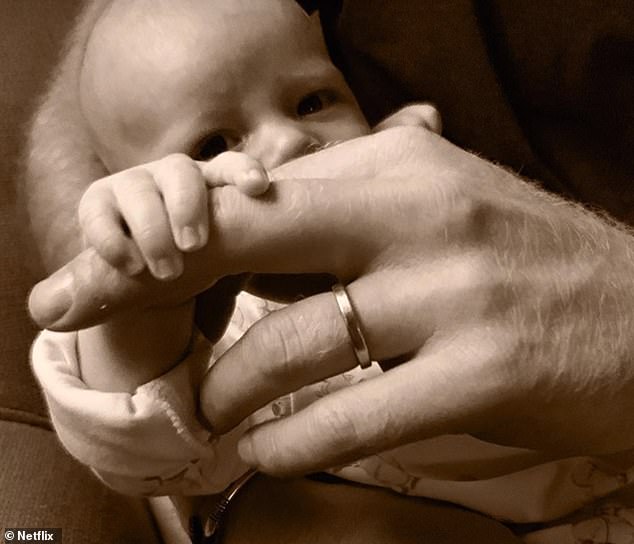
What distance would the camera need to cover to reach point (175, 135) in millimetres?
702

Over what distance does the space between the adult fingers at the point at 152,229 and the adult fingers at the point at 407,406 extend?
0.38 ft

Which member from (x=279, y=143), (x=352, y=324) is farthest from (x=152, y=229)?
(x=279, y=143)

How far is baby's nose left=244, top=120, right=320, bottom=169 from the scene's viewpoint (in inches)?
26.8

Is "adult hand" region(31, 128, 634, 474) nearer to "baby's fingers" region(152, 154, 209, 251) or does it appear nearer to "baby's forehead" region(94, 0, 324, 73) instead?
"baby's fingers" region(152, 154, 209, 251)

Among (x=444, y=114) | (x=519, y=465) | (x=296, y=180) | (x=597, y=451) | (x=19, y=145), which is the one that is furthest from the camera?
(x=19, y=145)

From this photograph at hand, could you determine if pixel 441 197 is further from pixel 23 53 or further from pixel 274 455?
pixel 23 53

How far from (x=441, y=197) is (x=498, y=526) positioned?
39 cm

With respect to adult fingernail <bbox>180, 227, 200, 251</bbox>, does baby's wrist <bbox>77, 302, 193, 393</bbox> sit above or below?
below

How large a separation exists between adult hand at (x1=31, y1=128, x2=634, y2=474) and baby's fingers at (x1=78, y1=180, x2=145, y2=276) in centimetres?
1

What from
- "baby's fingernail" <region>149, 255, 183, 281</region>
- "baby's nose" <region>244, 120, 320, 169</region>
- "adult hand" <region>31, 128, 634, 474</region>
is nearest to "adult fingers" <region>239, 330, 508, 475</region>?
"adult hand" <region>31, 128, 634, 474</region>

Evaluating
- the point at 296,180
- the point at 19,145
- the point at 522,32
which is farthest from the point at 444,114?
the point at 19,145

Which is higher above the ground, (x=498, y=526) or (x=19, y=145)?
(x=19, y=145)

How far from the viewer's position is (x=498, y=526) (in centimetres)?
72

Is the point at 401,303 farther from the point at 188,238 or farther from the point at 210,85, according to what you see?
the point at 210,85
